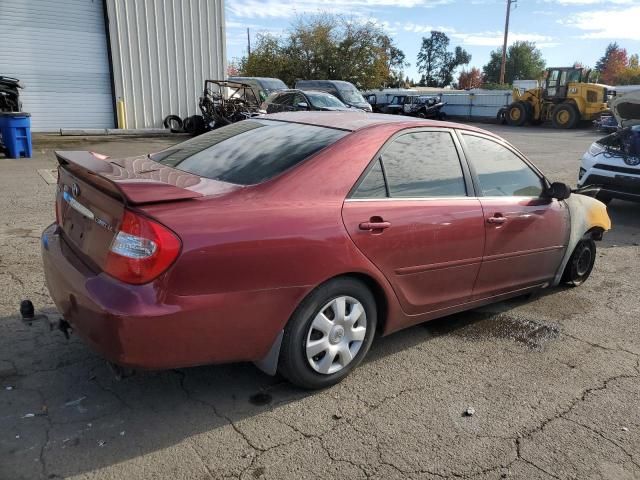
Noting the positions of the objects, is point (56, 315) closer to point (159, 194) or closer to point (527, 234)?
point (159, 194)

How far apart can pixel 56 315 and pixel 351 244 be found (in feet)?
7.42

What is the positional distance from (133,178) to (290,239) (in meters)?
0.88

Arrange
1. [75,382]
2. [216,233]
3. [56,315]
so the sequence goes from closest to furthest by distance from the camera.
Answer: [216,233]
[75,382]
[56,315]

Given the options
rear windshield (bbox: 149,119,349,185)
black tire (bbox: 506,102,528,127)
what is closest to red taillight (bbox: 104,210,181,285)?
rear windshield (bbox: 149,119,349,185)

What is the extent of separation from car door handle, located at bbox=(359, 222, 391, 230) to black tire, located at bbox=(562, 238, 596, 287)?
2.52 meters

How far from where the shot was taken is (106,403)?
2.84m

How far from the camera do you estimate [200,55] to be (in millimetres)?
18234

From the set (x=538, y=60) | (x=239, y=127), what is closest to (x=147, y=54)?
(x=239, y=127)

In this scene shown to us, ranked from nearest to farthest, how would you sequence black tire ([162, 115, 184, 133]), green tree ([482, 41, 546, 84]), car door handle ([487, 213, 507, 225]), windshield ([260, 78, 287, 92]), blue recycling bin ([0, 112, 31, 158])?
car door handle ([487, 213, 507, 225]) → blue recycling bin ([0, 112, 31, 158]) → black tire ([162, 115, 184, 133]) → windshield ([260, 78, 287, 92]) → green tree ([482, 41, 546, 84])

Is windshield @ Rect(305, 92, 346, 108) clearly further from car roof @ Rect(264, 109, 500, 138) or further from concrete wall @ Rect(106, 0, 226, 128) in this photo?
car roof @ Rect(264, 109, 500, 138)

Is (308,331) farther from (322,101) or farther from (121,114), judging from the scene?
(121,114)

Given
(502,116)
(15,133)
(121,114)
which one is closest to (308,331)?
(15,133)

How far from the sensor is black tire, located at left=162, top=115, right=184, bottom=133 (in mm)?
18125

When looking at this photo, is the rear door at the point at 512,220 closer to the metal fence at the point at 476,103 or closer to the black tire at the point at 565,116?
the black tire at the point at 565,116
